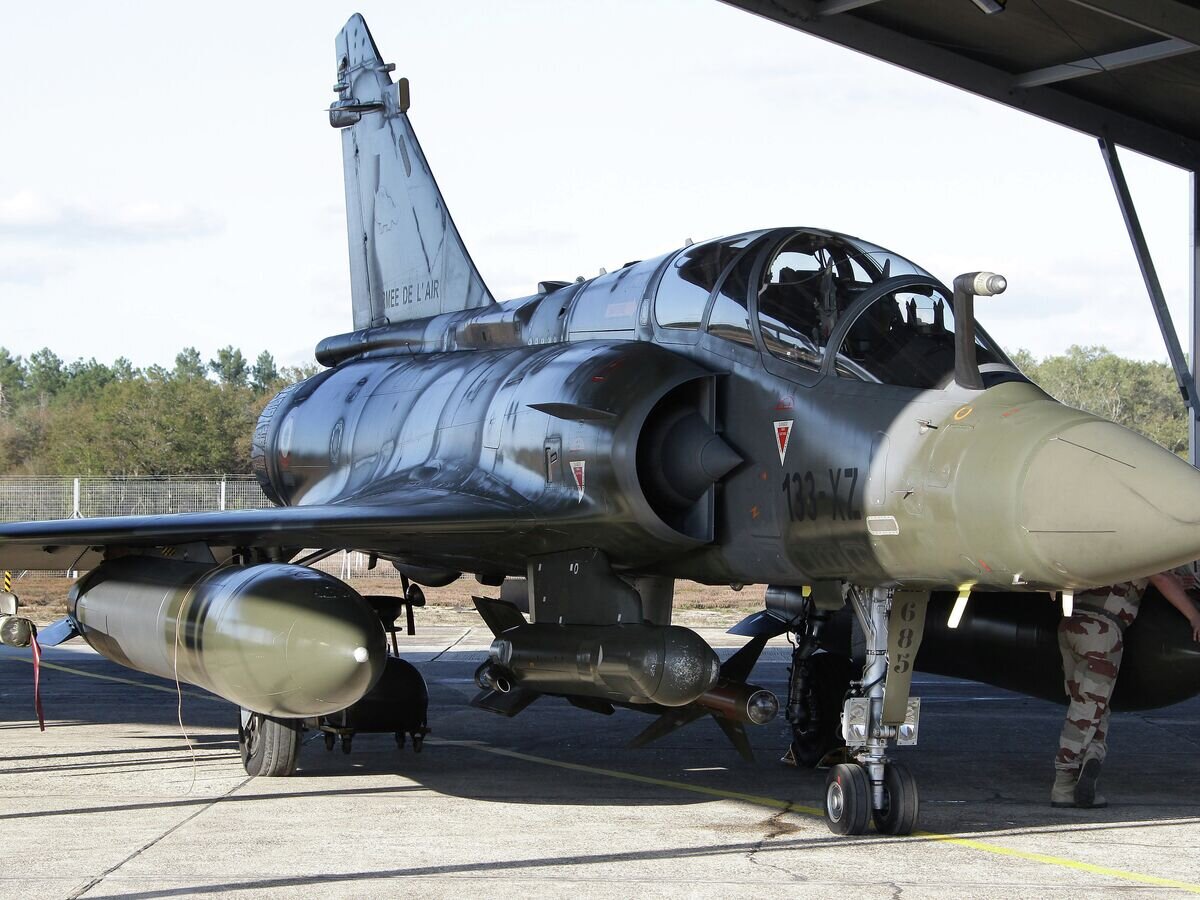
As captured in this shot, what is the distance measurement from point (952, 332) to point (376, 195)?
24.8 ft

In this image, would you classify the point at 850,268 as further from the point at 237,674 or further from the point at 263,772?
the point at 263,772

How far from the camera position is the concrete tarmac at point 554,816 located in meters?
6.24

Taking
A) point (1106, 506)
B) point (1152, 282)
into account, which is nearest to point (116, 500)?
point (1152, 282)

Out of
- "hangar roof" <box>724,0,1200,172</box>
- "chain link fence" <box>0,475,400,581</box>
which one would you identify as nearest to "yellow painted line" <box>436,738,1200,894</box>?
"hangar roof" <box>724,0,1200,172</box>

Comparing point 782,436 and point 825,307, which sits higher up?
point 825,307

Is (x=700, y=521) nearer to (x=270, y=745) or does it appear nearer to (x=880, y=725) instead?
(x=880, y=725)

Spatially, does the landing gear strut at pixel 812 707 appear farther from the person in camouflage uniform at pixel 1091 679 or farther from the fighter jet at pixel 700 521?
the person in camouflage uniform at pixel 1091 679

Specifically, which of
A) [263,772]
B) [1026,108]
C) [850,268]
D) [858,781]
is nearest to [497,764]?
[263,772]

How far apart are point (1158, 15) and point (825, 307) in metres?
6.79

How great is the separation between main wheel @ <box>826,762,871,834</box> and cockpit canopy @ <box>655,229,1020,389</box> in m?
1.98

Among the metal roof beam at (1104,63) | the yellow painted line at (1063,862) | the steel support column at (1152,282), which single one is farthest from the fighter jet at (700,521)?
the steel support column at (1152,282)

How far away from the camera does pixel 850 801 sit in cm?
725

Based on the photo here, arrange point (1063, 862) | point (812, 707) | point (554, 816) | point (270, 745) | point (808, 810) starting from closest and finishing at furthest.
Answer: point (1063, 862)
point (554, 816)
point (808, 810)
point (270, 745)
point (812, 707)

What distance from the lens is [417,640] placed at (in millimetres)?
20578
